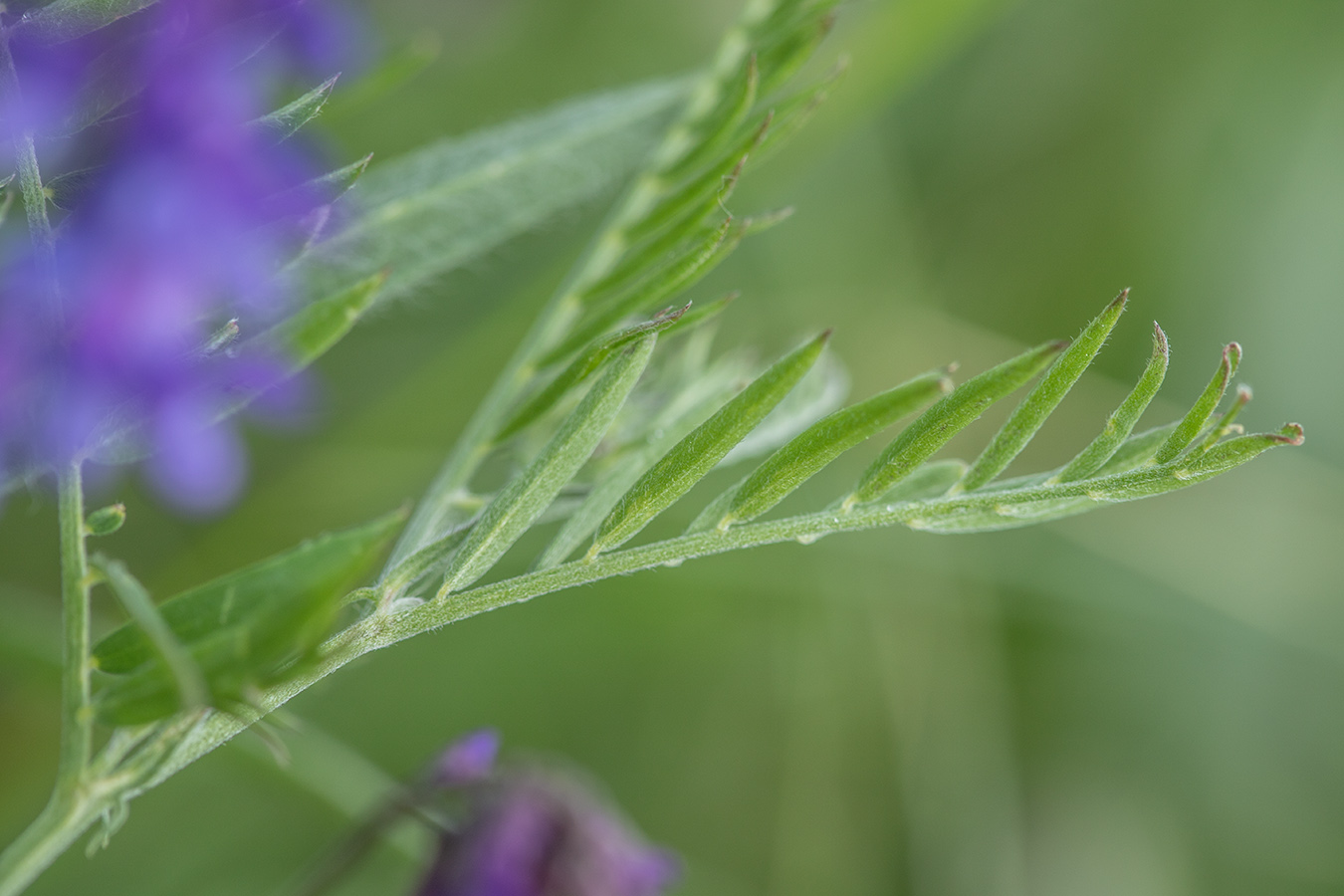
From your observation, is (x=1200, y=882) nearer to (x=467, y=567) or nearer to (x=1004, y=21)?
(x=1004, y=21)

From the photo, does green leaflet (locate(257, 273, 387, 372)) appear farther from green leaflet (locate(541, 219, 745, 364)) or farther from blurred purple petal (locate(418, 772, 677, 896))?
blurred purple petal (locate(418, 772, 677, 896))

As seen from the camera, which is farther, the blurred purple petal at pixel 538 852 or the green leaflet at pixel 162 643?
the blurred purple petal at pixel 538 852

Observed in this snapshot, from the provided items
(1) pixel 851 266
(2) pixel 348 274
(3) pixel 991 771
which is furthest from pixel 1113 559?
(2) pixel 348 274

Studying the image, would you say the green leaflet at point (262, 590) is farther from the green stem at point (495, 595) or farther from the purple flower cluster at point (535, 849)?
the purple flower cluster at point (535, 849)

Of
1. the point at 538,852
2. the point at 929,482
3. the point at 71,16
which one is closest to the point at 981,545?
the point at 538,852

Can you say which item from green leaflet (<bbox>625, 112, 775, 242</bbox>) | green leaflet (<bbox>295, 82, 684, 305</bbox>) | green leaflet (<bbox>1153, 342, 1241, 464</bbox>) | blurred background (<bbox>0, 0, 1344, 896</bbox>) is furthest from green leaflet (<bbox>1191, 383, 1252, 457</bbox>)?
blurred background (<bbox>0, 0, 1344, 896</bbox>)

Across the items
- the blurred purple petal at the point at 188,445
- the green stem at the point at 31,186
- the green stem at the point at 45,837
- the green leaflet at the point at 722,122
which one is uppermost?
the green leaflet at the point at 722,122

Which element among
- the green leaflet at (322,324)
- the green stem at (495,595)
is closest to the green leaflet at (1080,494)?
the green stem at (495,595)
